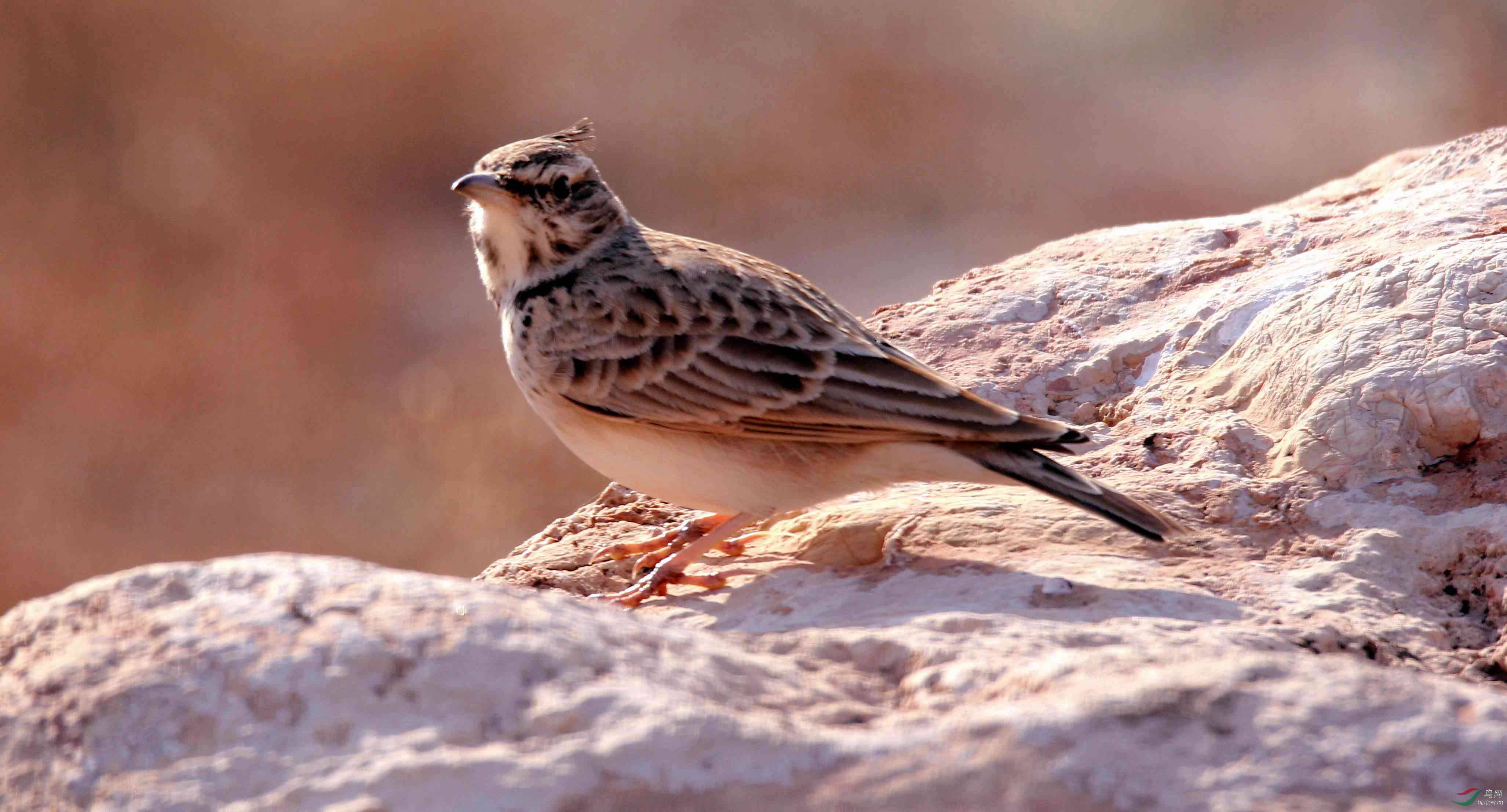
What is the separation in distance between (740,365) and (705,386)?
0.15 m

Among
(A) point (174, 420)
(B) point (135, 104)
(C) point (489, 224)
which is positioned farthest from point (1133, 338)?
(B) point (135, 104)

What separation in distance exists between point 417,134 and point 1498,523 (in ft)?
40.3

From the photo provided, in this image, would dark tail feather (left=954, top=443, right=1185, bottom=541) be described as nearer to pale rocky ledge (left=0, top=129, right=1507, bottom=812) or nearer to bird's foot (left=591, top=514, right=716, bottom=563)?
pale rocky ledge (left=0, top=129, right=1507, bottom=812)

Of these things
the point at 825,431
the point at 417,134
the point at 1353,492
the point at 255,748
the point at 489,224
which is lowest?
the point at 255,748

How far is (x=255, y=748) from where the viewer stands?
280 centimetres

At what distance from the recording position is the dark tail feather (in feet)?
13.6

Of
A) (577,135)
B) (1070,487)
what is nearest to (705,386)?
(1070,487)

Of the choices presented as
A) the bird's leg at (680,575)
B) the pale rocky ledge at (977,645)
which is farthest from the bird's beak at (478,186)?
the bird's leg at (680,575)

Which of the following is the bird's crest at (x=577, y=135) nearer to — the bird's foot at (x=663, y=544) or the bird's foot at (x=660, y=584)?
the bird's foot at (x=663, y=544)

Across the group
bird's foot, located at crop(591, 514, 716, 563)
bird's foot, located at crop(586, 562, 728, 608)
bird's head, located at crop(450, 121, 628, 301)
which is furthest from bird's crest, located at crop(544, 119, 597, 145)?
bird's foot, located at crop(586, 562, 728, 608)

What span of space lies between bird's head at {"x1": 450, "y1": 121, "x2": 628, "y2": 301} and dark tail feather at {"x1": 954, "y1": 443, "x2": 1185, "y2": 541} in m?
1.98

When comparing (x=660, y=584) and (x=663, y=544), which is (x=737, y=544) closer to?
(x=663, y=544)

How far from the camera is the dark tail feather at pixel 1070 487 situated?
4137 millimetres

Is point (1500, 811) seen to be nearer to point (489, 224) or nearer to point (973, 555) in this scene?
point (973, 555)
